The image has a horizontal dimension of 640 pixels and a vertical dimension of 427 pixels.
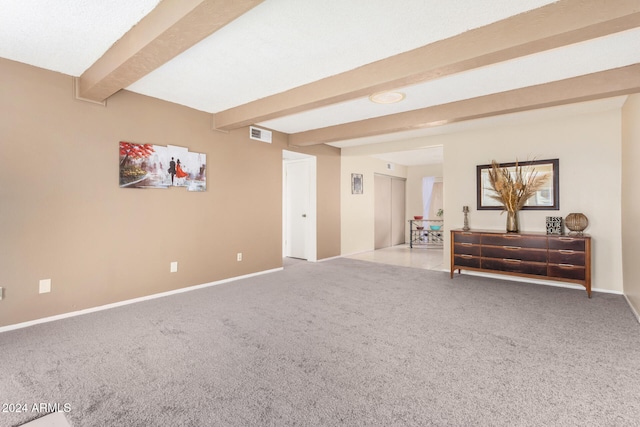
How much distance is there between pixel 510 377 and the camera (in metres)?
1.96

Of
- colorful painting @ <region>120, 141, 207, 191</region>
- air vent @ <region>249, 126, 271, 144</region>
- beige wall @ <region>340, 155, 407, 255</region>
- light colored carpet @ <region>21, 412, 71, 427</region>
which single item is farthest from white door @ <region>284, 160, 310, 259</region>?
light colored carpet @ <region>21, 412, 71, 427</region>

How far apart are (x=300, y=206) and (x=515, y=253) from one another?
13.0 ft

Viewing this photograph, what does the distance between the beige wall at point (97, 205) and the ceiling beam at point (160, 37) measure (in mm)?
542

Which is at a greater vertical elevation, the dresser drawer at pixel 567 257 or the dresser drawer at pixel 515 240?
the dresser drawer at pixel 515 240

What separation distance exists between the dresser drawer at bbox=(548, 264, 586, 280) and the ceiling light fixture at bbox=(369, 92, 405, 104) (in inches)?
114

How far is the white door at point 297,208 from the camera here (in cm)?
637

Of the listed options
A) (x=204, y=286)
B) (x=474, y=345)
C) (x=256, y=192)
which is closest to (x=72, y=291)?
(x=204, y=286)

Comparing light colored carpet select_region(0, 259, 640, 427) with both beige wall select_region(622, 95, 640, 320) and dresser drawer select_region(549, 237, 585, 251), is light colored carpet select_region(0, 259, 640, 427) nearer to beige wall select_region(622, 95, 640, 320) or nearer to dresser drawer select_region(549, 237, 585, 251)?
beige wall select_region(622, 95, 640, 320)

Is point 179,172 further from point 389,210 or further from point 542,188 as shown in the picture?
point 389,210

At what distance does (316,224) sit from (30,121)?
4.41 m

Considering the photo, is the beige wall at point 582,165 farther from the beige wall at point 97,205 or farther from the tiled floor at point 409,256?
the beige wall at point 97,205

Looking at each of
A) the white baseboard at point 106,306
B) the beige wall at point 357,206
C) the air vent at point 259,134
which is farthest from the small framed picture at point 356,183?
the white baseboard at point 106,306

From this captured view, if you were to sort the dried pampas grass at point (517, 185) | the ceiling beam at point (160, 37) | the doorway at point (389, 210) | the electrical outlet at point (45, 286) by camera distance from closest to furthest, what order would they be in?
the ceiling beam at point (160, 37)
the electrical outlet at point (45, 286)
the dried pampas grass at point (517, 185)
the doorway at point (389, 210)

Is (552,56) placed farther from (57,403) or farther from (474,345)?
(57,403)
